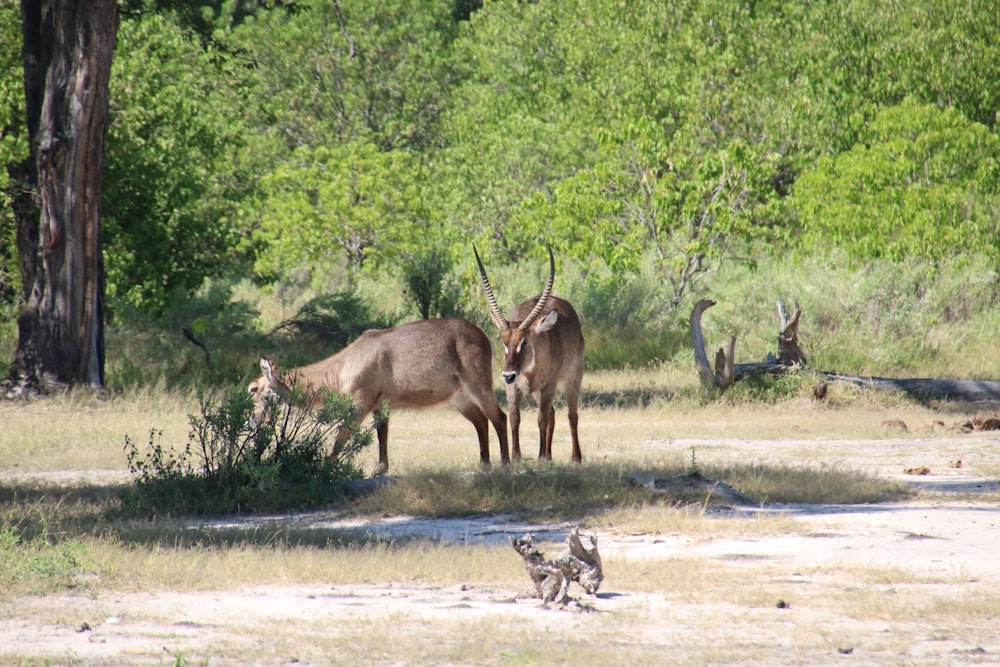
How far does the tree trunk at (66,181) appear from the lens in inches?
682

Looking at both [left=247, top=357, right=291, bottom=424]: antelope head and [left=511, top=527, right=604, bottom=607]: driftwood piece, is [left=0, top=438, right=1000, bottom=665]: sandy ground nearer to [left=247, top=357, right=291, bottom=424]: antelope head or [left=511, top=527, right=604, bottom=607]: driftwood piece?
[left=511, top=527, right=604, bottom=607]: driftwood piece

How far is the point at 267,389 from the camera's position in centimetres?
1192

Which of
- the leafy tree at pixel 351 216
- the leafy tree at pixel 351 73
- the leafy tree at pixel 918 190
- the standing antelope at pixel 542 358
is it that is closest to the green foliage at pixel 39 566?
the standing antelope at pixel 542 358

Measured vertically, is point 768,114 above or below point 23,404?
above

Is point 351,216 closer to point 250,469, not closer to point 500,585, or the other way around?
point 250,469

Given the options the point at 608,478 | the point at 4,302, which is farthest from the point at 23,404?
the point at 608,478

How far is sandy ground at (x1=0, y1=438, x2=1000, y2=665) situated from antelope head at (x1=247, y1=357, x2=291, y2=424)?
432 cm

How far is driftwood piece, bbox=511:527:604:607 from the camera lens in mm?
6707

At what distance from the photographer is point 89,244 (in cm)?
1794

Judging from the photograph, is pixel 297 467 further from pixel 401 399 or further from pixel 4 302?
pixel 4 302

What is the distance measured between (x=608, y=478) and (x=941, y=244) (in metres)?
16.1

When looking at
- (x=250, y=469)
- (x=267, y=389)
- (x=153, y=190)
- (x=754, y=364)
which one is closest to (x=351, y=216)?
(x=153, y=190)

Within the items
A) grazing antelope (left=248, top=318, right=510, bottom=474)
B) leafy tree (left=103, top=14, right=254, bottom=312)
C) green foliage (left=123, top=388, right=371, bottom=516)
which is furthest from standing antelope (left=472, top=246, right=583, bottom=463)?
leafy tree (left=103, top=14, right=254, bottom=312)

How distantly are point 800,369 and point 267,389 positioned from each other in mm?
8990
